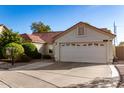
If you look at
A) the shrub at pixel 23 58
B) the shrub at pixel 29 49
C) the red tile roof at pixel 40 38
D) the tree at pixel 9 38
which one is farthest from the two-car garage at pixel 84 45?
the red tile roof at pixel 40 38

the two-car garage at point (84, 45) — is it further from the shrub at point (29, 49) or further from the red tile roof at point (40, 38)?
the red tile roof at point (40, 38)

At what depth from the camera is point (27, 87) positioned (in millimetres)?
11547

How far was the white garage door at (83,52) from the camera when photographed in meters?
23.5

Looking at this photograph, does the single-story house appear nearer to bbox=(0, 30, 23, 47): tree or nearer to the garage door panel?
the garage door panel

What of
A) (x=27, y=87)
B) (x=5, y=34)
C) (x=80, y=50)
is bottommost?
(x=27, y=87)

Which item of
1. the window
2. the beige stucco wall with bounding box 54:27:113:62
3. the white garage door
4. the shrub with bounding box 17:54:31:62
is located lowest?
the shrub with bounding box 17:54:31:62

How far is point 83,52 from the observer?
24328 mm

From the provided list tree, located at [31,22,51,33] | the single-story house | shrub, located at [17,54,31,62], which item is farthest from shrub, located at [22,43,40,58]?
tree, located at [31,22,51,33]

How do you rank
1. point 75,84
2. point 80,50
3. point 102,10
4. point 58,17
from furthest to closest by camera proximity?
1. point 80,50
2. point 58,17
3. point 102,10
4. point 75,84

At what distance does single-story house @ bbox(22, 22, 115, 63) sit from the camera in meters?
23.3

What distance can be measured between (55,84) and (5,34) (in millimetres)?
18448
